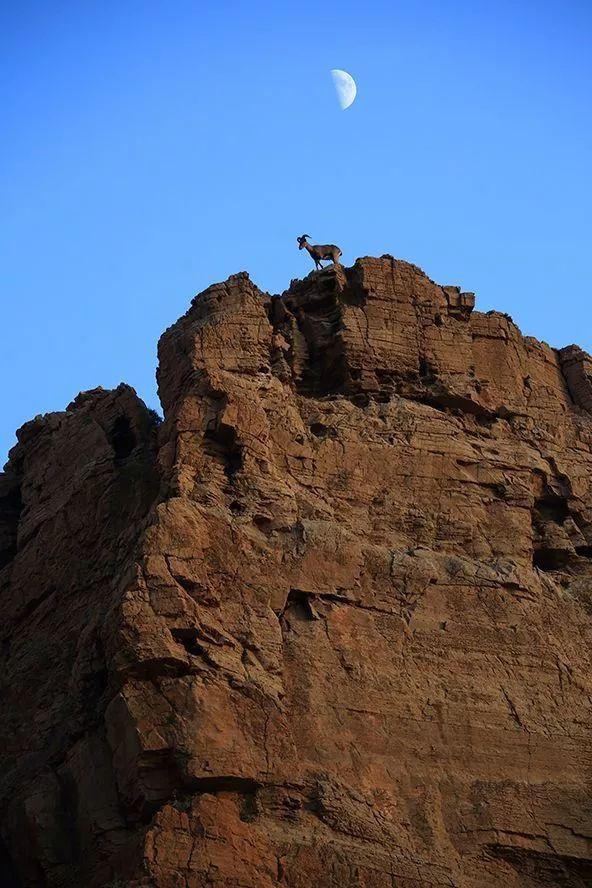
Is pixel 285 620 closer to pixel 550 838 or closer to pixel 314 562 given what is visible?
pixel 314 562

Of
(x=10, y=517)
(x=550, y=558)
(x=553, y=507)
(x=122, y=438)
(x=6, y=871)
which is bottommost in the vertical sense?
(x=6, y=871)

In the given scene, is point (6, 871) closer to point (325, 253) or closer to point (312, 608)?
point (312, 608)

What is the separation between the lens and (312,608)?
26359mm

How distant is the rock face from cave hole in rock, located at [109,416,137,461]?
49 millimetres

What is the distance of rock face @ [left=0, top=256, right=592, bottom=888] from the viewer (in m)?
24.0

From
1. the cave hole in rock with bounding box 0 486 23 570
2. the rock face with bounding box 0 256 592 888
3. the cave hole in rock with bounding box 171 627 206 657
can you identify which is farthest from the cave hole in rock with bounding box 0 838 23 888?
the cave hole in rock with bounding box 0 486 23 570

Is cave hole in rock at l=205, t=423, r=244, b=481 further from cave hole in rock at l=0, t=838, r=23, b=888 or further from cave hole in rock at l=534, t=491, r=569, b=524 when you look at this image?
cave hole in rock at l=0, t=838, r=23, b=888

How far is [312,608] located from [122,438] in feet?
23.9

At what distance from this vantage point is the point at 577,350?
34031 millimetres

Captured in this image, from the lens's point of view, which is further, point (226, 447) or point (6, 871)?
point (226, 447)

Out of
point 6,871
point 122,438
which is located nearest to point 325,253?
point 122,438

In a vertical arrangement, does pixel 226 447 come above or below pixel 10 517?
below

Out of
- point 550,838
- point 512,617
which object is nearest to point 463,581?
point 512,617

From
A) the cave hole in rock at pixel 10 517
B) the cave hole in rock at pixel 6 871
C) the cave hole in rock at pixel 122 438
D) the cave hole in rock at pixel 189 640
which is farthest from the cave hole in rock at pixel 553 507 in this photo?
the cave hole in rock at pixel 6 871
